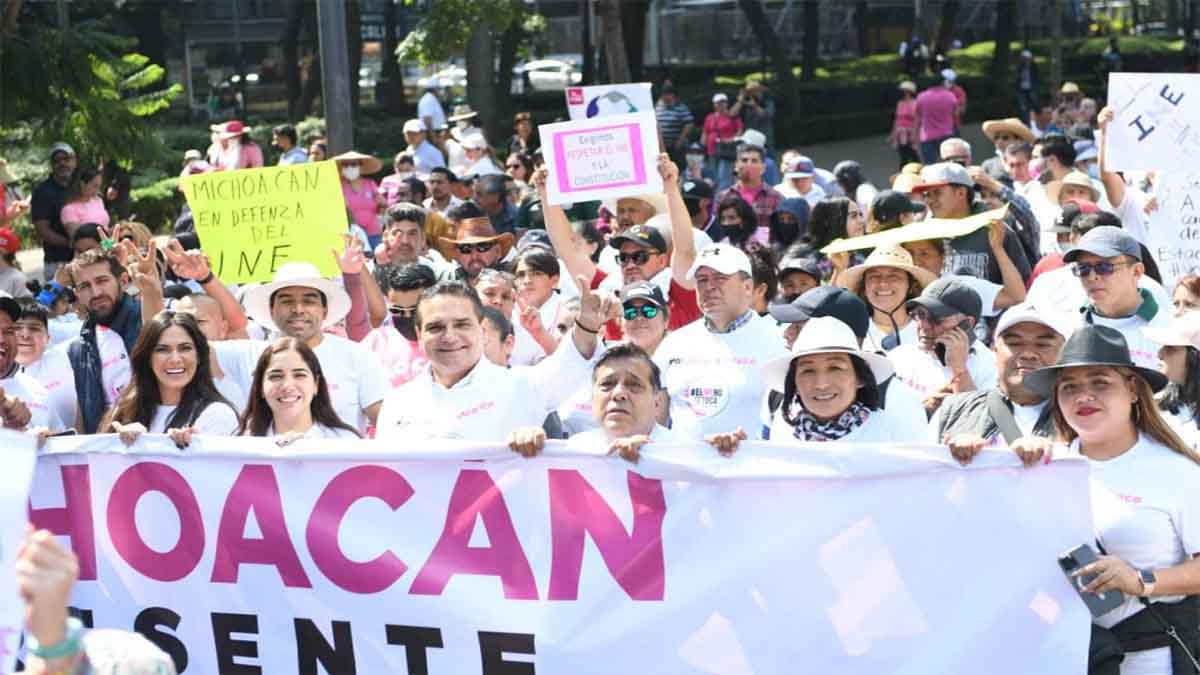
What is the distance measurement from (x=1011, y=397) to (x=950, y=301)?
1.09m

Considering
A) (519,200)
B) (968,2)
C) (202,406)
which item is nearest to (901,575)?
(202,406)

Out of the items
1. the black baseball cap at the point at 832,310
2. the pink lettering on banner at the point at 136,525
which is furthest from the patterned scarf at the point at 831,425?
the pink lettering on banner at the point at 136,525

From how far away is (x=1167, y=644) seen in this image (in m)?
4.91

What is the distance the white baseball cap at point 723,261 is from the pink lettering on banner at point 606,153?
2198mm

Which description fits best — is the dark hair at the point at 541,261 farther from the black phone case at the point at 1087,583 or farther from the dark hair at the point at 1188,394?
the black phone case at the point at 1087,583

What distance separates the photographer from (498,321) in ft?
23.5

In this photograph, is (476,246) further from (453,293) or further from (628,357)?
(628,357)

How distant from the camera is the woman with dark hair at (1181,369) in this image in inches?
235

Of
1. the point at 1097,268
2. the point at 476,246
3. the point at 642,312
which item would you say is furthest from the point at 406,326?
the point at 1097,268

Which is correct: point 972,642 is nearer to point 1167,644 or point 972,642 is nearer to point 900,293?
point 1167,644

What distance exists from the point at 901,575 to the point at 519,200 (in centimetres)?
894

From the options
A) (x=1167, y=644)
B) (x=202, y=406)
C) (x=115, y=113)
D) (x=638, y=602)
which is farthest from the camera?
(x=115, y=113)

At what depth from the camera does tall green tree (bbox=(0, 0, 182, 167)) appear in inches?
535

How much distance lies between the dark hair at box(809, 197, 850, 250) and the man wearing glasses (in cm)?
358
